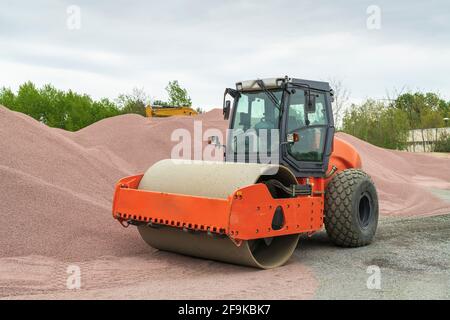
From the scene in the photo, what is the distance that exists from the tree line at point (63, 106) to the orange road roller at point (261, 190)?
91.2ft

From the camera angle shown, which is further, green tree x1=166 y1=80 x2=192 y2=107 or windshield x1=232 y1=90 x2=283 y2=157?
green tree x1=166 y1=80 x2=192 y2=107

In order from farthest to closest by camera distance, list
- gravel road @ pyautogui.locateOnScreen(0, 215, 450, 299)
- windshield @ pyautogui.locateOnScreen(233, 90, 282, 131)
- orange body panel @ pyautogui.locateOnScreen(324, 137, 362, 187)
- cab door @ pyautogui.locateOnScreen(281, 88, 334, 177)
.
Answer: orange body panel @ pyautogui.locateOnScreen(324, 137, 362, 187)
windshield @ pyautogui.locateOnScreen(233, 90, 282, 131)
cab door @ pyautogui.locateOnScreen(281, 88, 334, 177)
gravel road @ pyautogui.locateOnScreen(0, 215, 450, 299)

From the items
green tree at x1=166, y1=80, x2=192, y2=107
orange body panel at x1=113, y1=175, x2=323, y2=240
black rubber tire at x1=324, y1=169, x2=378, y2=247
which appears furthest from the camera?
green tree at x1=166, y1=80, x2=192, y2=107

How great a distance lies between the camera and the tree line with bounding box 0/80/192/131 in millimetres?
35656

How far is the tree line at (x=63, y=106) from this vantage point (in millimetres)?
35656

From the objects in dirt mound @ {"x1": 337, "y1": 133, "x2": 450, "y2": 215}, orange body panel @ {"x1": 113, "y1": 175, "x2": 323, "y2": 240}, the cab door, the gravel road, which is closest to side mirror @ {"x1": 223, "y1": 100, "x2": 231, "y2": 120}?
the cab door

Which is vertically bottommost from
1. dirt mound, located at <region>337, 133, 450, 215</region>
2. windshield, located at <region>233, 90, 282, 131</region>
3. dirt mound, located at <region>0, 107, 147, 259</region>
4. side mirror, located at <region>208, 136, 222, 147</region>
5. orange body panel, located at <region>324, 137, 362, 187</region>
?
dirt mound, located at <region>337, 133, 450, 215</region>

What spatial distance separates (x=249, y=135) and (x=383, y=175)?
15.1 metres

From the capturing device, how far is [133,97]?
3697cm

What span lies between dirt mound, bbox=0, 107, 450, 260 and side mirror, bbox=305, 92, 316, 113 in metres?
2.85

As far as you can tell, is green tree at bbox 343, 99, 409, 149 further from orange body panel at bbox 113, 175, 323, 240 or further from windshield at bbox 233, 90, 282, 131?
orange body panel at bbox 113, 175, 323, 240

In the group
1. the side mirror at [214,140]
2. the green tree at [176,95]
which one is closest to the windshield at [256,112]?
the side mirror at [214,140]

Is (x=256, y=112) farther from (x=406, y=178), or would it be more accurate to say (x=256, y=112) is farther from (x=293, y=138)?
(x=406, y=178)
